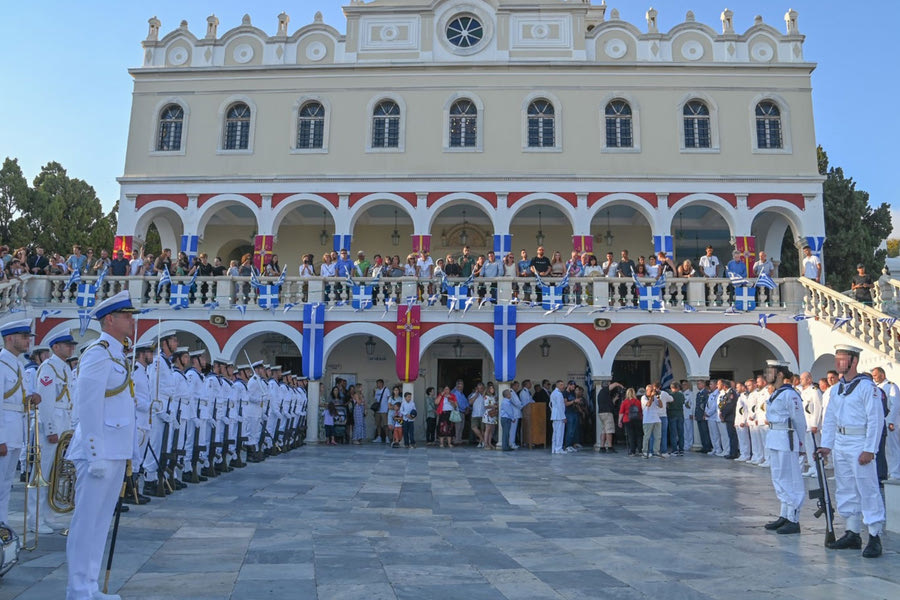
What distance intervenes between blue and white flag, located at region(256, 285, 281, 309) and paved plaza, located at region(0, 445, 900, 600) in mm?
9283

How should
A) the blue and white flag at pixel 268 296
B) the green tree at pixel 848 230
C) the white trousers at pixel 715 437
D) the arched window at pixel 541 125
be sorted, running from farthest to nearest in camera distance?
the green tree at pixel 848 230 < the arched window at pixel 541 125 < the blue and white flag at pixel 268 296 < the white trousers at pixel 715 437

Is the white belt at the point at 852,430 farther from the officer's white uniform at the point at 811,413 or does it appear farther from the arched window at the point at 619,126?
the arched window at the point at 619,126

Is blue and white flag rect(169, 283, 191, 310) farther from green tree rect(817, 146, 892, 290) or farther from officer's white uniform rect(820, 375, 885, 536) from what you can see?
green tree rect(817, 146, 892, 290)

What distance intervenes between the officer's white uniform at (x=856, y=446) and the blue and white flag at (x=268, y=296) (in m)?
16.3

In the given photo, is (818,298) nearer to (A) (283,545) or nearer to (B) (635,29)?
(B) (635,29)

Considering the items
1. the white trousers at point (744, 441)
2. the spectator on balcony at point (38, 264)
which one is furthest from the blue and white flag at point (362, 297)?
the white trousers at point (744, 441)

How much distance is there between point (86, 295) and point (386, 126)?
1091 centimetres

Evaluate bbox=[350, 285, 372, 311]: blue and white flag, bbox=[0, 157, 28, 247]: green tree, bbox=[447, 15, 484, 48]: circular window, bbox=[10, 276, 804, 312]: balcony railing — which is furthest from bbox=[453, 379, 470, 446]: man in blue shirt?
→ bbox=[0, 157, 28, 247]: green tree

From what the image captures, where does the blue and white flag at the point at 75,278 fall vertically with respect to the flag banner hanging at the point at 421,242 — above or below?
below

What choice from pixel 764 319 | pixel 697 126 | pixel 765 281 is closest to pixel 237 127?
pixel 697 126

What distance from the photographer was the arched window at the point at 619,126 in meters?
23.7

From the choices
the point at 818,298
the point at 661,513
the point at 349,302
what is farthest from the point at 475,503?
the point at 818,298

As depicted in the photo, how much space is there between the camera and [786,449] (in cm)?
841

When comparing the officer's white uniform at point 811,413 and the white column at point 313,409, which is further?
the white column at point 313,409
